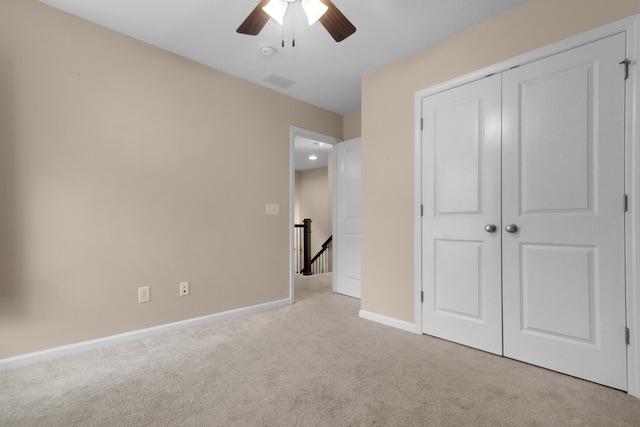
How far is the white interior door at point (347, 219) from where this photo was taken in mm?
4055

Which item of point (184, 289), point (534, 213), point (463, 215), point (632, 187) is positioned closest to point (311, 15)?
point (463, 215)

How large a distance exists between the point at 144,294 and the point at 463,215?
Answer: 2.74 meters

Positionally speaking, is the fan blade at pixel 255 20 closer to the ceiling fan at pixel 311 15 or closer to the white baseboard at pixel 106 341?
the ceiling fan at pixel 311 15

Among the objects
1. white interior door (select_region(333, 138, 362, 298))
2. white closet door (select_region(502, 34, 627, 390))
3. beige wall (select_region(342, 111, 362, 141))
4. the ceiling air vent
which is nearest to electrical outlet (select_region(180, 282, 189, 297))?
white interior door (select_region(333, 138, 362, 298))

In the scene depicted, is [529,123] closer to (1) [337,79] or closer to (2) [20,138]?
(1) [337,79]

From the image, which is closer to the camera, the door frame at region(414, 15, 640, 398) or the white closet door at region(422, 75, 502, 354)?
the door frame at region(414, 15, 640, 398)

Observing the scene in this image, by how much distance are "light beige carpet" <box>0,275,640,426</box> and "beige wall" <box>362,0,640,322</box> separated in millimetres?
599

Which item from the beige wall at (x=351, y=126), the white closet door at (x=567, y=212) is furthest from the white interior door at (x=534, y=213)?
the beige wall at (x=351, y=126)

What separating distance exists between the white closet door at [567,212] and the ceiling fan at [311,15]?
51.5 inches

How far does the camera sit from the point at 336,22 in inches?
71.8

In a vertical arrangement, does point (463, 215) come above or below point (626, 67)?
below

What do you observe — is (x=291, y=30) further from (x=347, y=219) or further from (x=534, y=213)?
(x=347, y=219)

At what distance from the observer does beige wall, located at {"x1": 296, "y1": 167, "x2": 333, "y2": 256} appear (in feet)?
28.1

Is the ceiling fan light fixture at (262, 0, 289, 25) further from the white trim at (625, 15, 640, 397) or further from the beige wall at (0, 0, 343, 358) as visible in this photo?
the white trim at (625, 15, 640, 397)
